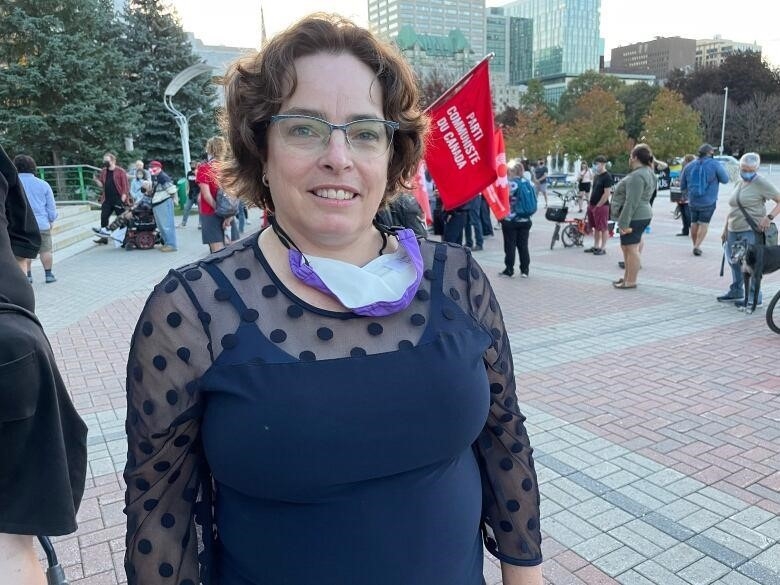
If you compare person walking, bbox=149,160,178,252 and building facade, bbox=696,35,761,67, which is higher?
building facade, bbox=696,35,761,67

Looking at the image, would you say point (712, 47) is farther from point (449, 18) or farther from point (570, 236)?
point (570, 236)

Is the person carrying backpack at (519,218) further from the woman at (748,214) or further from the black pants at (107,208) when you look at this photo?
the black pants at (107,208)

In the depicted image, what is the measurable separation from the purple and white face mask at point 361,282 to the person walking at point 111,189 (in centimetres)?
1408

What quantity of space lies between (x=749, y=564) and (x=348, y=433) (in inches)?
102

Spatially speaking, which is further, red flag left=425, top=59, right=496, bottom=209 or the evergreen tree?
the evergreen tree

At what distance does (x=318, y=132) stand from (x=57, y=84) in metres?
20.9

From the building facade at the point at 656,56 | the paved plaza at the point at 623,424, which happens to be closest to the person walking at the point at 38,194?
the paved plaza at the point at 623,424

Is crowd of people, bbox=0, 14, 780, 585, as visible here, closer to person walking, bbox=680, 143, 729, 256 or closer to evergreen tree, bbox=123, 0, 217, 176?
person walking, bbox=680, 143, 729, 256

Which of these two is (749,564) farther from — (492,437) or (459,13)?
(459,13)

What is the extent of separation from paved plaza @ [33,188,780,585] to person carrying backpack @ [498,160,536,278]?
2.32 ft

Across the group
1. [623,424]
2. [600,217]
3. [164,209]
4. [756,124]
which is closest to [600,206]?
[600,217]

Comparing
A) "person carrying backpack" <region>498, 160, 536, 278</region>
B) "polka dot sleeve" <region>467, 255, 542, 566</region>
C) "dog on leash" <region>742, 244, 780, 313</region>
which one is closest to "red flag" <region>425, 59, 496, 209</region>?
"person carrying backpack" <region>498, 160, 536, 278</region>

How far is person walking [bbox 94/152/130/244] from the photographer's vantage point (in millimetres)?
13875

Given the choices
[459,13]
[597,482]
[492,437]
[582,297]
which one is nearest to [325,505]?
[492,437]
